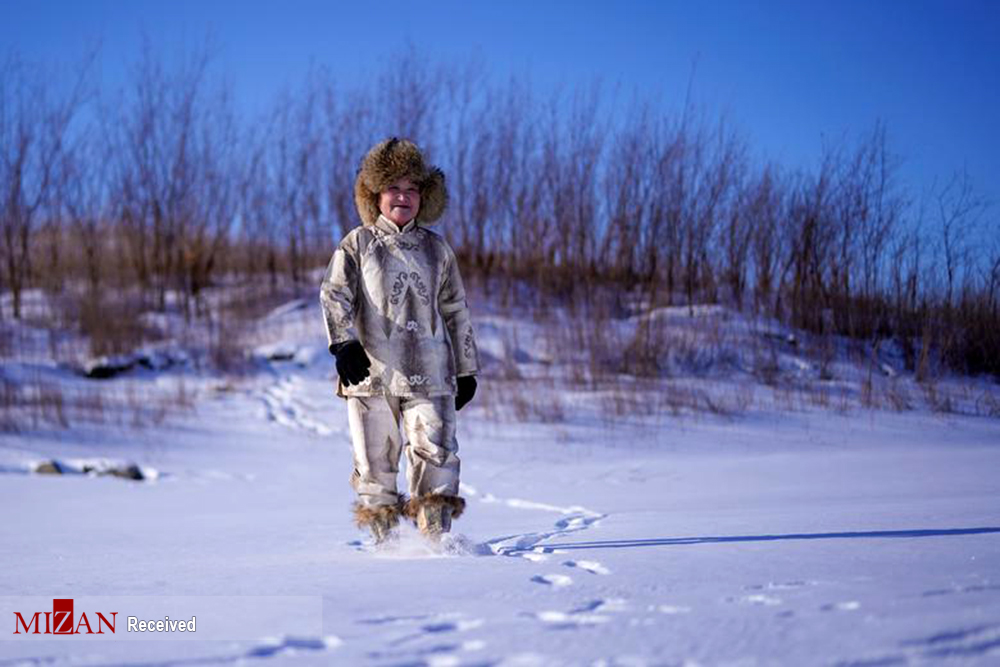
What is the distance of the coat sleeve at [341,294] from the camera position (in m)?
2.93

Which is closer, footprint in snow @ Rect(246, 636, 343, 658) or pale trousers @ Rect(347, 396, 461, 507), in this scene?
footprint in snow @ Rect(246, 636, 343, 658)

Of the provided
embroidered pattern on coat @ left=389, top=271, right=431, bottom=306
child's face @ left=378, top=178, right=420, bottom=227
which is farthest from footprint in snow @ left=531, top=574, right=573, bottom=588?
child's face @ left=378, top=178, right=420, bottom=227

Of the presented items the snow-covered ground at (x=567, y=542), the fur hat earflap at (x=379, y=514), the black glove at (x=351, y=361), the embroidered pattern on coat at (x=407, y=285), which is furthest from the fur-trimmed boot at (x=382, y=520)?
the embroidered pattern on coat at (x=407, y=285)

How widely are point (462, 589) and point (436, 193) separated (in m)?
1.66

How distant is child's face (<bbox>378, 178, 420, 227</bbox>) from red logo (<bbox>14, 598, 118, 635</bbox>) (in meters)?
1.62

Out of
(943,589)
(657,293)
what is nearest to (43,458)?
(943,589)

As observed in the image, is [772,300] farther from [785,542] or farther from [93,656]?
[93,656]

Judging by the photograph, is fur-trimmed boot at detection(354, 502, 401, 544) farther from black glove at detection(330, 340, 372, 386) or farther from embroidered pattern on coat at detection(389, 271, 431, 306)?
embroidered pattern on coat at detection(389, 271, 431, 306)

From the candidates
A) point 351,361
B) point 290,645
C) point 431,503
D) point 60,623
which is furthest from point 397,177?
point 290,645

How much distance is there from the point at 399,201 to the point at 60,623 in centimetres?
174

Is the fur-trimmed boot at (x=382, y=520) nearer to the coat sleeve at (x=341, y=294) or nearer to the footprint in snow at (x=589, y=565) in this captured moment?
the coat sleeve at (x=341, y=294)

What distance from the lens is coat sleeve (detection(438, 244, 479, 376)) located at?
3.17 metres

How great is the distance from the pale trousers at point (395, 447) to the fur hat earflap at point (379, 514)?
0.7 inches

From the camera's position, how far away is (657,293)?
39.1 feet
